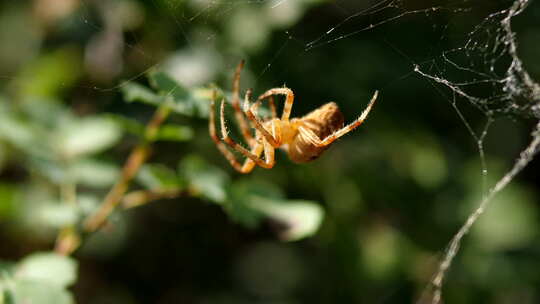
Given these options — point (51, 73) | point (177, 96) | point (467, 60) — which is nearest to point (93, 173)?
point (177, 96)

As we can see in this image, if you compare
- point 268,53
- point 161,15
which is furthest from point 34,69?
point 268,53

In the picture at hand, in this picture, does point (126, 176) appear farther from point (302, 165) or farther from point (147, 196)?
point (302, 165)

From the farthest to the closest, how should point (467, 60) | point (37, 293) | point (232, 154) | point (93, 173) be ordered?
1. point (467, 60)
2. point (232, 154)
3. point (93, 173)
4. point (37, 293)

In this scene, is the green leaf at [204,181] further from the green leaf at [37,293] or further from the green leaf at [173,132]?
the green leaf at [37,293]

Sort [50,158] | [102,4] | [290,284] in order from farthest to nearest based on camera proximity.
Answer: [290,284] → [102,4] → [50,158]

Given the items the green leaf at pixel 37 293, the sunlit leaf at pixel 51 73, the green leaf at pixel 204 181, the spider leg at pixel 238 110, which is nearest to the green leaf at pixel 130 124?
the green leaf at pixel 204 181

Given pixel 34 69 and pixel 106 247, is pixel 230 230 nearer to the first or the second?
pixel 106 247

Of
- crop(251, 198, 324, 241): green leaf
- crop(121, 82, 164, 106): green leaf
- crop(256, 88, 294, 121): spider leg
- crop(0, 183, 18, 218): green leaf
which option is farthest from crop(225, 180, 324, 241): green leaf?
crop(0, 183, 18, 218): green leaf
